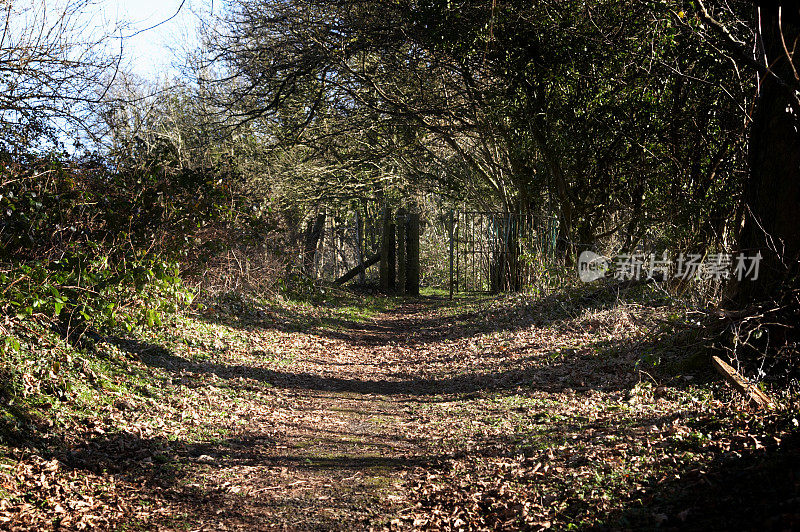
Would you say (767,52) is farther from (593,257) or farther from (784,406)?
(593,257)

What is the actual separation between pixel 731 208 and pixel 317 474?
6516 mm

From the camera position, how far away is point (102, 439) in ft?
15.9

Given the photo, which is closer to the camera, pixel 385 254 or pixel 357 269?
pixel 385 254

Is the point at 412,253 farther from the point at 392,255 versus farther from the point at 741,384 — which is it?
the point at 741,384

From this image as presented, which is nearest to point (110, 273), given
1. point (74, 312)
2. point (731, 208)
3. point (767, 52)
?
point (74, 312)

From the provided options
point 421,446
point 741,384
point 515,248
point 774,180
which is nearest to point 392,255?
point 515,248

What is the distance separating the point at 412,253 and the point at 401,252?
14.2 inches

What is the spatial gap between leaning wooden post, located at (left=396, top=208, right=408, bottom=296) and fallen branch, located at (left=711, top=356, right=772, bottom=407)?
550 inches

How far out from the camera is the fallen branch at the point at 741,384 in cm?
444

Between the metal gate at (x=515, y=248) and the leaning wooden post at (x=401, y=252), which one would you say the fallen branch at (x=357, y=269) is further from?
the metal gate at (x=515, y=248)

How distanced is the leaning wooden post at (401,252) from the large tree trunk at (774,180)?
13.9m

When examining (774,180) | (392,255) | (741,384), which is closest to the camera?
(741,384)

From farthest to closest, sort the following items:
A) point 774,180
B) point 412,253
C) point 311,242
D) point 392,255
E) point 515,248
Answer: point 392,255
point 412,253
point 311,242
point 515,248
point 774,180

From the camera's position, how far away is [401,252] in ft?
62.2
